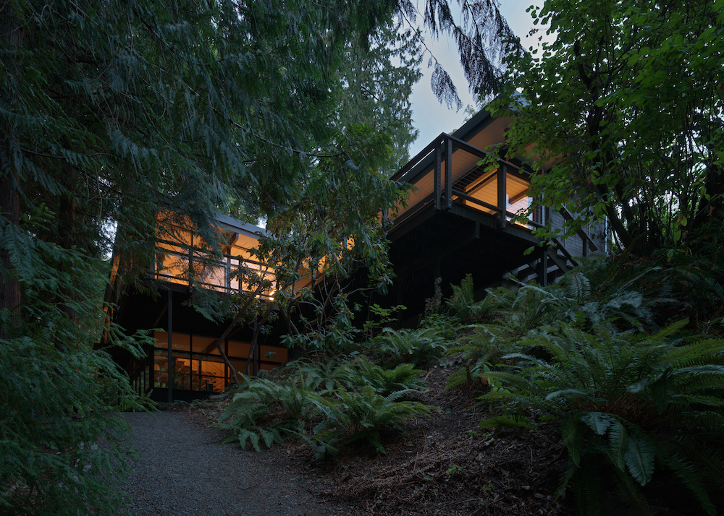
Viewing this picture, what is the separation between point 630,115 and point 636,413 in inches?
189

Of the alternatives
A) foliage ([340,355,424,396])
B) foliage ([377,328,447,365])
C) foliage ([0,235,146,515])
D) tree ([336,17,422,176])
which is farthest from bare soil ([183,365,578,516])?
tree ([336,17,422,176])

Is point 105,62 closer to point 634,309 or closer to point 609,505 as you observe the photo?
point 609,505

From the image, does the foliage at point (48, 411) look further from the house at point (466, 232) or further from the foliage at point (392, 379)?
the house at point (466, 232)

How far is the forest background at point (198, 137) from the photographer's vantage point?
2672 millimetres

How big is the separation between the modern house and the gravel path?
3511 mm

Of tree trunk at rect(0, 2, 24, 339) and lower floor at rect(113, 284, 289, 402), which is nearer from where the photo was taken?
tree trunk at rect(0, 2, 24, 339)

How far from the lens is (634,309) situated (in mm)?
4793

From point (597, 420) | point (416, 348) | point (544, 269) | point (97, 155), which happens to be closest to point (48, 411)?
point (97, 155)

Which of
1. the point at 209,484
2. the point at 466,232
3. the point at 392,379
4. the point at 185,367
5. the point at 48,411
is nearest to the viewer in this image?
the point at 48,411

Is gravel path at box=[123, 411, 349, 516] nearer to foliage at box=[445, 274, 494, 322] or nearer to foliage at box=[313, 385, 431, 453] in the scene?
foliage at box=[313, 385, 431, 453]

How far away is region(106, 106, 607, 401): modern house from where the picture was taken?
391 inches

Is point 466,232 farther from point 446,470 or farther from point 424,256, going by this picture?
point 446,470

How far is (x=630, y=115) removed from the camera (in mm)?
6227

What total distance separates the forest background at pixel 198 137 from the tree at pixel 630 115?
0.11 feet
